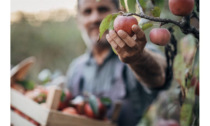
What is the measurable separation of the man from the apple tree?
76 millimetres

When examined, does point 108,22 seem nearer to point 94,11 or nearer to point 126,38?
point 126,38

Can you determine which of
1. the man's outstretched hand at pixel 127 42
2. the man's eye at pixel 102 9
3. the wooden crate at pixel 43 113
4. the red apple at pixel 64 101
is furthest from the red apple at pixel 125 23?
the man's eye at pixel 102 9

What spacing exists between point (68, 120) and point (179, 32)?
49 cm

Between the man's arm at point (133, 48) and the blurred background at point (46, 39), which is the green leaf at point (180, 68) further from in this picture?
the blurred background at point (46, 39)

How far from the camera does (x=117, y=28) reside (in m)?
0.49

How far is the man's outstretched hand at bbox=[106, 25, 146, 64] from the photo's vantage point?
48cm

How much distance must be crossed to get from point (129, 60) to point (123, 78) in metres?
0.68

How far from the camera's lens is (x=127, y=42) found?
1.59ft

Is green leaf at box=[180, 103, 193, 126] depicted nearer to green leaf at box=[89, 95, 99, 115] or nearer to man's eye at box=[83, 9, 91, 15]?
green leaf at box=[89, 95, 99, 115]

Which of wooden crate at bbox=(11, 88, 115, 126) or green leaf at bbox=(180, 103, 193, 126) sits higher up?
green leaf at bbox=(180, 103, 193, 126)

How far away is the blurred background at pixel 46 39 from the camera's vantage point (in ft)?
9.93

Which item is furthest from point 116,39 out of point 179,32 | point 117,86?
point 117,86

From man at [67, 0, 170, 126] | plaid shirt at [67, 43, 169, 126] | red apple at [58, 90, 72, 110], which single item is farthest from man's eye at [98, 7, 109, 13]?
red apple at [58, 90, 72, 110]

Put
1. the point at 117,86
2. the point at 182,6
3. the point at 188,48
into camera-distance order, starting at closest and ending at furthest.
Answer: the point at 182,6, the point at 188,48, the point at 117,86
